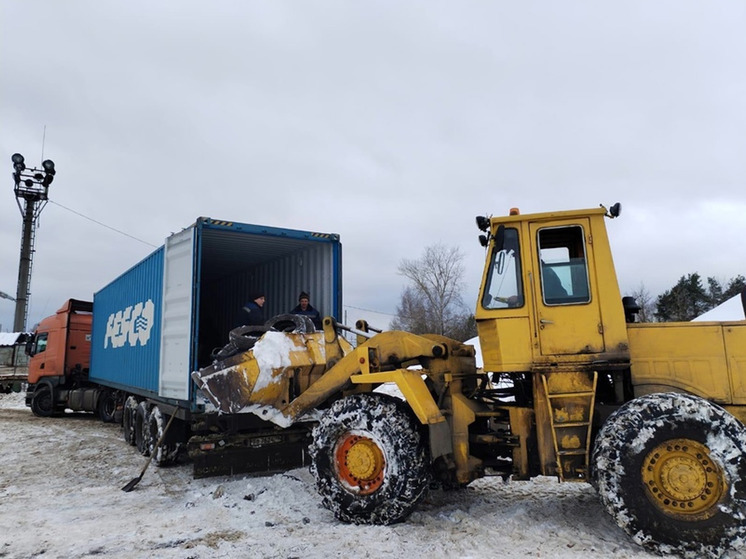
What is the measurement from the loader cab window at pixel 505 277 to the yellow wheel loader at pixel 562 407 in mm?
10

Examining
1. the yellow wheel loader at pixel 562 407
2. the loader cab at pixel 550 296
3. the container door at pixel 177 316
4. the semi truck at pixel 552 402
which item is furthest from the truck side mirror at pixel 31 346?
the loader cab at pixel 550 296

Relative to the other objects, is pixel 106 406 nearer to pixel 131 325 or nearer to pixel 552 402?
pixel 131 325

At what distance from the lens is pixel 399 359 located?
5.34m

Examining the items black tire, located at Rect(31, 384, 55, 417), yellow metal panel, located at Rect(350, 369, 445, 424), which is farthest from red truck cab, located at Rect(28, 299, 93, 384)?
yellow metal panel, located at Rect(350, 369, 445, 424)

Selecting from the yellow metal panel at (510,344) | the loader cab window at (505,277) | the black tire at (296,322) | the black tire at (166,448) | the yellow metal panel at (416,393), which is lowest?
the black tire at (166,448)

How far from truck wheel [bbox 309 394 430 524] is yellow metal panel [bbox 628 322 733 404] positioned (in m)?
2.00

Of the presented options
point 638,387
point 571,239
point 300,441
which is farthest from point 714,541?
point 300,441

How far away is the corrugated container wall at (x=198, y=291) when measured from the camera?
23.0ft

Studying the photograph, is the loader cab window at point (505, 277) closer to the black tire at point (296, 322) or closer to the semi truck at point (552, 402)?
the semi truck at point (552, 402)

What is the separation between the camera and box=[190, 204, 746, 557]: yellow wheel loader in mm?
3975

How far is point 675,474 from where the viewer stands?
4.02 m

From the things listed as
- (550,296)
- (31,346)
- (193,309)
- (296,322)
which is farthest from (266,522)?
(31,346)

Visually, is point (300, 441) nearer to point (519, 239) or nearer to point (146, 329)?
point (146, 329)

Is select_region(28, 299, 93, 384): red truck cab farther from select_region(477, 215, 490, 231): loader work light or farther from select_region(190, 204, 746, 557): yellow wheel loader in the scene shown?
select_region(477, 215, 490, 231): loader work light
